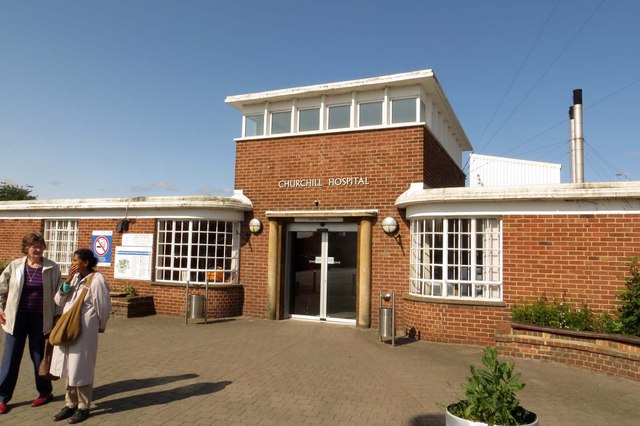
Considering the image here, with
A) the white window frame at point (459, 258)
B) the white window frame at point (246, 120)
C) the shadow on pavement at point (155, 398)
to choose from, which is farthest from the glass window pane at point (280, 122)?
the shadow on pavement at point (155, 398)

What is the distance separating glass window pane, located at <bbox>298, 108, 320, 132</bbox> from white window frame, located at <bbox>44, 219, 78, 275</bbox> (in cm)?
Answer: 742

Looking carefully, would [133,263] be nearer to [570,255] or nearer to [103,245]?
[103,245]

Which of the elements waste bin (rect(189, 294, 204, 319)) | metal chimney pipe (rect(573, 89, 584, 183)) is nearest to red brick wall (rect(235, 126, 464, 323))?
waste bin (rect(189, 294, 204, 319))

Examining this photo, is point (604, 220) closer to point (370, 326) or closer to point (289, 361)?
point (370, 326)

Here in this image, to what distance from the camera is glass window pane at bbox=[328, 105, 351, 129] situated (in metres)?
11.1

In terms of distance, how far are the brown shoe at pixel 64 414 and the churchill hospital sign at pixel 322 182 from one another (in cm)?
734

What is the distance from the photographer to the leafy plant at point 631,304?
6992 mm

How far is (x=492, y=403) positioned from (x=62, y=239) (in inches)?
541

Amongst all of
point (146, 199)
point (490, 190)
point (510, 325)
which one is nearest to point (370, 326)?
point (510, 325)

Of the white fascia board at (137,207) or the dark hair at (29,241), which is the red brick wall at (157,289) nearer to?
the white fascia board at (137,207)

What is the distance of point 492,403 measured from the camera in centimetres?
331

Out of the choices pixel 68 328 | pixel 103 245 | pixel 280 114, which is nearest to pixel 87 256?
pixel 68 328

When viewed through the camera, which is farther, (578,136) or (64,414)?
(578,136)

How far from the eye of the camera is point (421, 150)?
1022 centimetres
